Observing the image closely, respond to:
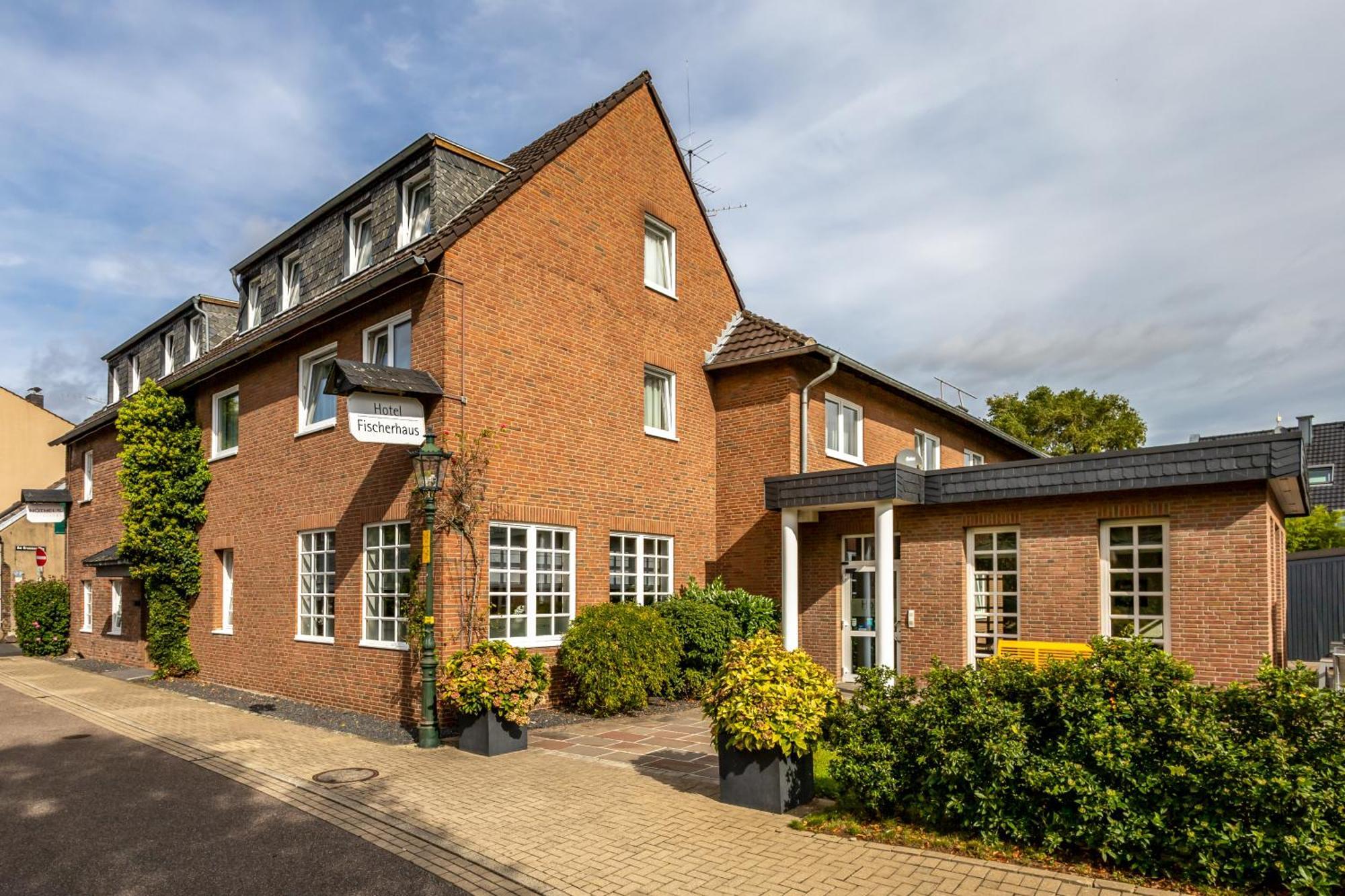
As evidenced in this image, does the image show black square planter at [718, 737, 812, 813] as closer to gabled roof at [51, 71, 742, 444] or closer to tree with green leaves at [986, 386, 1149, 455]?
gabled roof at [51, 71, 742, 444]

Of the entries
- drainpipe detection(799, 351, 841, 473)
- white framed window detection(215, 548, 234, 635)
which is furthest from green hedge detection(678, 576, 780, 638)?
white framed window detection(215, 548, 234, 635)

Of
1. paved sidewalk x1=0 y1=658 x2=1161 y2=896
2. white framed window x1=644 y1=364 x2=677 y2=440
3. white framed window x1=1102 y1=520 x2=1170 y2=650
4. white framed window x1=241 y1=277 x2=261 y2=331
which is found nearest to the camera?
paved sidewalk x1=0 y1=658 x2=1161 y2=896

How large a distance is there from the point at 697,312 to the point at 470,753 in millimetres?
9427

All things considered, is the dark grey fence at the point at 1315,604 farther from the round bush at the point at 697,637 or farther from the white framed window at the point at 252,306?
the white framed window at the point at 252,306

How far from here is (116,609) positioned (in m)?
21.0

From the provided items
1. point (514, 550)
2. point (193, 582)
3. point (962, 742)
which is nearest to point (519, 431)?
point (514, 550)

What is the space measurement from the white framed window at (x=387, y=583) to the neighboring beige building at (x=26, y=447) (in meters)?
30.9

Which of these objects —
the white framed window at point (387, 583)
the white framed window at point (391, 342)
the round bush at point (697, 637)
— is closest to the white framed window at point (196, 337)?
the white framed window at point (391, 342)

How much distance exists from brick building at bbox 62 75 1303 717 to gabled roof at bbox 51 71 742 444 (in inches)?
3.1

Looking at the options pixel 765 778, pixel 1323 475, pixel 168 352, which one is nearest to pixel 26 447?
pixel 168 352

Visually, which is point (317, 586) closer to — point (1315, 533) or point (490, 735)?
point (490, 735)

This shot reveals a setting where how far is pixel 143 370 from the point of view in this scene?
2319cm

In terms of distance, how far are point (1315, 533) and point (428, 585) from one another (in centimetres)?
3283

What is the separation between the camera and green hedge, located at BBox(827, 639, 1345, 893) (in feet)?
16.7
